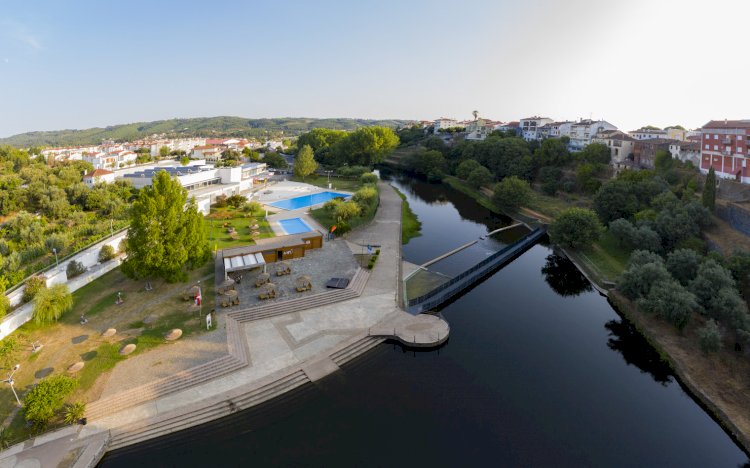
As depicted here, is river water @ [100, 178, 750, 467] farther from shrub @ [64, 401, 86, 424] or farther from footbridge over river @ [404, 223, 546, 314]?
shrub @ [64, 401, 86, 424]

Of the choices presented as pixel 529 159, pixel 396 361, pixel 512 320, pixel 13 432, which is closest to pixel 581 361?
pixel 512 320

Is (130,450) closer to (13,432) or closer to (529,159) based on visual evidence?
(13,432)

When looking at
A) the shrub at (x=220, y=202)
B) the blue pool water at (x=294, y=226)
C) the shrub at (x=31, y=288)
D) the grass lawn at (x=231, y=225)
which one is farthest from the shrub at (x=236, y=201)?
the shrub at (x=31, y=288)

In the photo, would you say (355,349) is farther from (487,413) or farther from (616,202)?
(616,202)

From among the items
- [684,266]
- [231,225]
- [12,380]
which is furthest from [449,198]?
[12,380]

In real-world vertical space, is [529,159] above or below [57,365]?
above

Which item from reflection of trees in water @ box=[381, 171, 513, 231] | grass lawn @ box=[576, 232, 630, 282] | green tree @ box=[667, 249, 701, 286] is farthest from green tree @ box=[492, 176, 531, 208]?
green tree @ box=[667, 249, 701, 286]

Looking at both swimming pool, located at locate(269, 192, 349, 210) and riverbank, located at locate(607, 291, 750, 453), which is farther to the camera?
swimming pool, located at locate(269, 192, 349, 210)

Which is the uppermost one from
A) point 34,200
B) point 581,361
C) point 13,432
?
point 34,200
